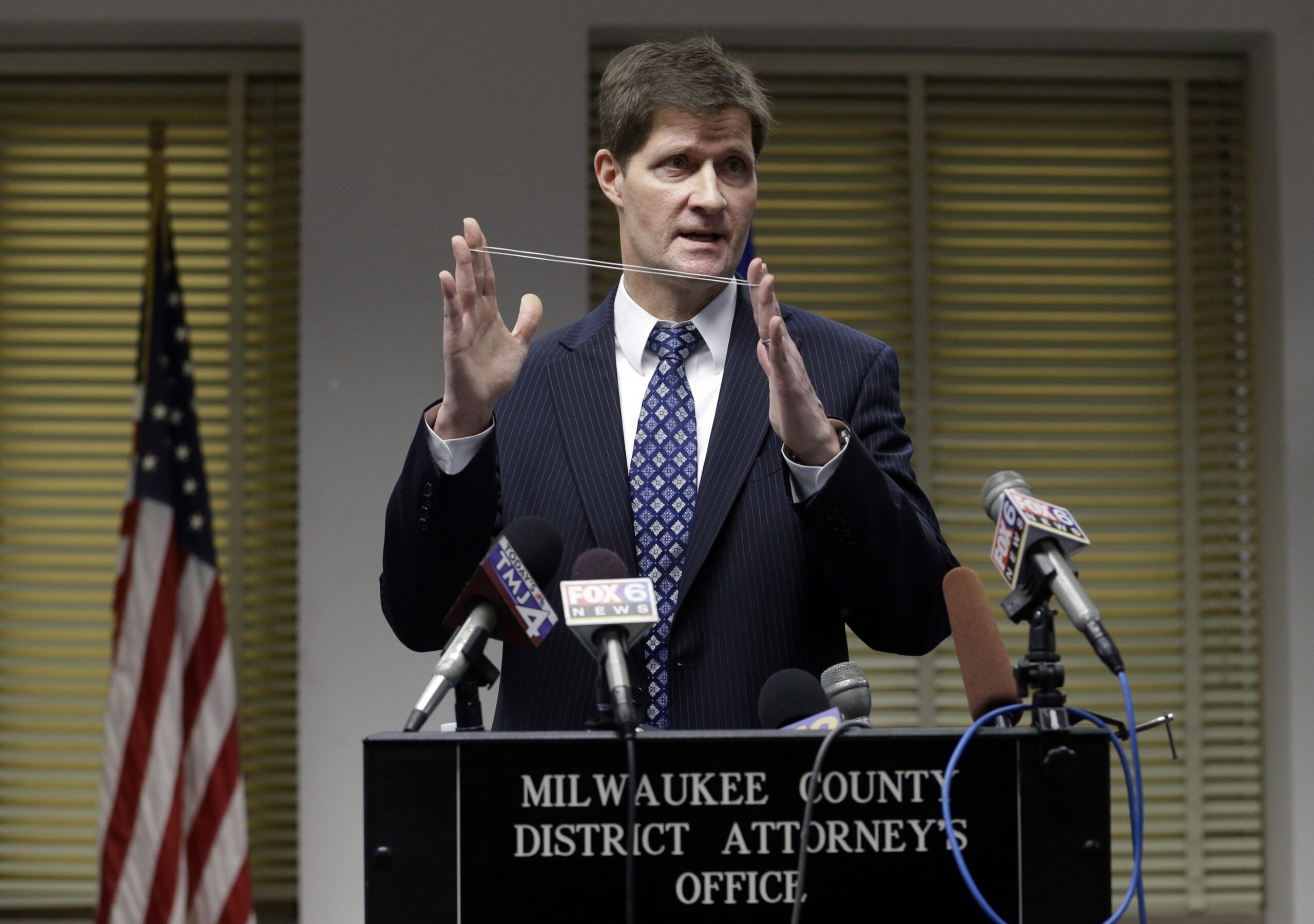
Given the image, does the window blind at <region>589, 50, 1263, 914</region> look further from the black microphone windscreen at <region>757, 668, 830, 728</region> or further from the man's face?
the black microphone windscreen at <region>757, 668, 830, 728</region>

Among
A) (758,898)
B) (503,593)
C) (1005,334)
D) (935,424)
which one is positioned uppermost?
(1005,334)

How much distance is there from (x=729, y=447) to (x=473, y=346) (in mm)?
363

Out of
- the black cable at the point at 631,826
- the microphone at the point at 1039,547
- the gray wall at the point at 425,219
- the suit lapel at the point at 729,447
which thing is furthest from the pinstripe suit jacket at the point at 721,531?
the gray wall at the point at 425,219

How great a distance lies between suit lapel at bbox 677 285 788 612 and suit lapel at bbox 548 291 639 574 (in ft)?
0.08

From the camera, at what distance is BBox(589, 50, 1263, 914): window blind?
3961 millimetres

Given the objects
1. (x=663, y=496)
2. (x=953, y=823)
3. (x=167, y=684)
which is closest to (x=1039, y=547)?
(x=953, y=823)

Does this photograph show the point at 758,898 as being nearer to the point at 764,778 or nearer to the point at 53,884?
the point at 764,778

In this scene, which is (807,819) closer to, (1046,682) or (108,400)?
(1046,682)

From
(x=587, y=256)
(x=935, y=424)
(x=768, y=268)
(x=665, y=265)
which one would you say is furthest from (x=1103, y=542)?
(x=665, y=265)

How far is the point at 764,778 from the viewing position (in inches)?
41.3

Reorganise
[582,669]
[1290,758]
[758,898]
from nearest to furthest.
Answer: [758,898] → [582,669] → [1290,758]

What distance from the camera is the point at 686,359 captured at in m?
1.64

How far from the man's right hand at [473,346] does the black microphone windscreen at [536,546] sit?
0.20 m

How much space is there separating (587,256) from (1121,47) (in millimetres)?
1832
